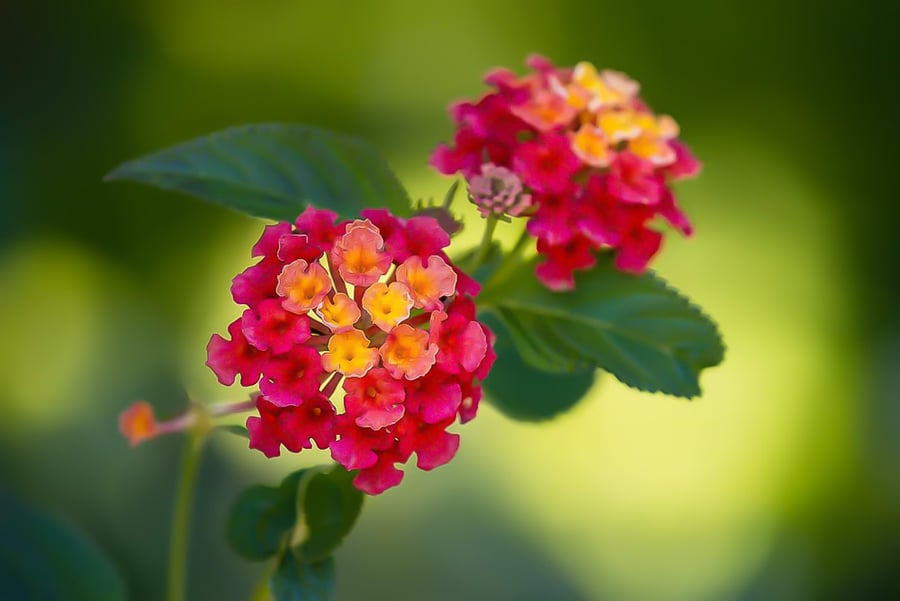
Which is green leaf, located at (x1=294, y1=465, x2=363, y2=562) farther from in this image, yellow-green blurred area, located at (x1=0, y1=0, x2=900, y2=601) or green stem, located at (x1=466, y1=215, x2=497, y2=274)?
yellow-green blurred area, located at (x1=0, y1=0, x2=900, y2=601)

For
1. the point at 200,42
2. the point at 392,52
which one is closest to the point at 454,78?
the point at 392,52

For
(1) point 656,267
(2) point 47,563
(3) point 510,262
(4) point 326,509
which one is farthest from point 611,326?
(1) point 656,267

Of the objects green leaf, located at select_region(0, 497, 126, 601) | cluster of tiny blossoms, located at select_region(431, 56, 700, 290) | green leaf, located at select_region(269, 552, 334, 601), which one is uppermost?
cluster of tiny blossoms, located at select_region(431, 56, 700, 290)

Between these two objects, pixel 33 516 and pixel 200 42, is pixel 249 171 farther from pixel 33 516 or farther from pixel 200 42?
pixel 200 42

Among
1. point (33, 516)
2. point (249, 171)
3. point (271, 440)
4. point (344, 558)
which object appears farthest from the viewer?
point (344, 558)

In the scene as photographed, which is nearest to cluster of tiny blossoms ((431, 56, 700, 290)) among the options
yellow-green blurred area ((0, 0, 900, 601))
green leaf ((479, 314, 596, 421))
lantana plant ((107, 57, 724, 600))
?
lantana plant ((107, 57, 724, 600))

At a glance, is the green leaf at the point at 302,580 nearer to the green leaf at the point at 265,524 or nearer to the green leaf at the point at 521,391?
the green leaf at the point at 265,524
